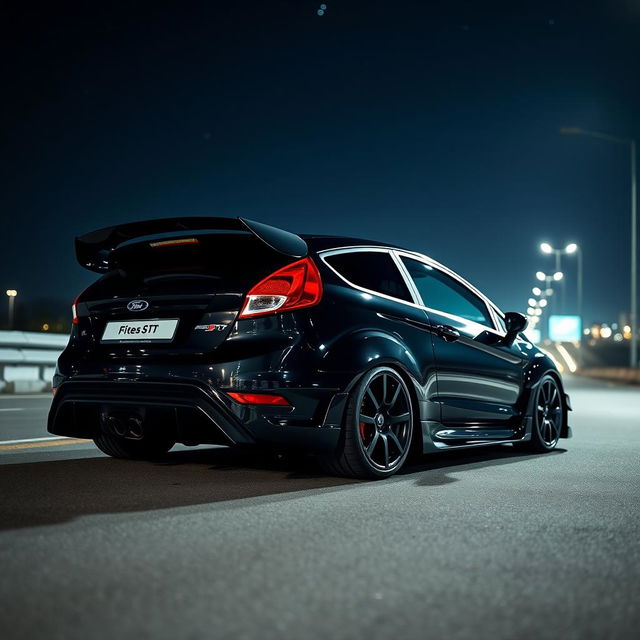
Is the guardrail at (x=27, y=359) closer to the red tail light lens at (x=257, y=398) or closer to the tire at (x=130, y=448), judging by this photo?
the tire at (x=130, y=448)

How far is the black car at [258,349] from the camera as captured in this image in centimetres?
554

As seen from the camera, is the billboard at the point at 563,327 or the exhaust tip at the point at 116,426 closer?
the exhaust tip at the point at 116,426

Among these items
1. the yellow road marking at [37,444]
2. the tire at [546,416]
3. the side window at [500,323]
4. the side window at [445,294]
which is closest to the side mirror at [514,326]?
the side window at [500,323]

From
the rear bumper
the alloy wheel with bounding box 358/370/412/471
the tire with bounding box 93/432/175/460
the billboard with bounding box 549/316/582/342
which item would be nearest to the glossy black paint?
the rear bumper

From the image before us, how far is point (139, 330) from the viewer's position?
5.89 meters

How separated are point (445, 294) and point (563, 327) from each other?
77.7 metres

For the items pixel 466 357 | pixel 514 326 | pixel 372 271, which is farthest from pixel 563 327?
pixel 372 271

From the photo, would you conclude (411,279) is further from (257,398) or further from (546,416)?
(546,416)

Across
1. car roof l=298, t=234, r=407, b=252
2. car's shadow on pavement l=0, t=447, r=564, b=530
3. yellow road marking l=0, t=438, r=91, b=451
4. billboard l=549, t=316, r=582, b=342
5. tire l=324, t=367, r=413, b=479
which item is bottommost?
car's shadow on pavement l=0, t=447, r=564, b=530

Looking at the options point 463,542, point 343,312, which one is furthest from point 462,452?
point 463,542

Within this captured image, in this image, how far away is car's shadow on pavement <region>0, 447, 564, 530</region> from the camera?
15.5ft

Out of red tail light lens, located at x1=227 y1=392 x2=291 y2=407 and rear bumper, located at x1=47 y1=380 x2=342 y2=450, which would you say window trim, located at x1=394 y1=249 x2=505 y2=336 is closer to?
rear bumper, located at x1=47 y1=380 x2=342 y2=450

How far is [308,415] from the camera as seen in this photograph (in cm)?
560

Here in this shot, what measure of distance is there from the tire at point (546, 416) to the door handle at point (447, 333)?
1.45 metres
